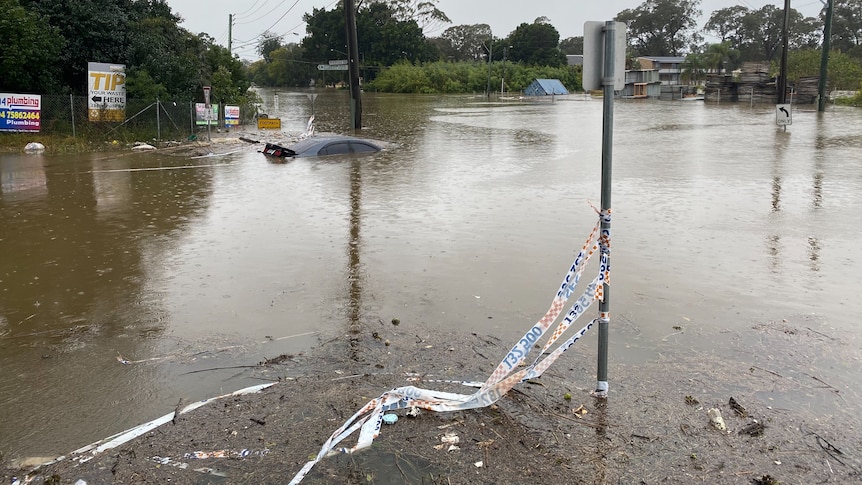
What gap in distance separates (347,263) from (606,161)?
492cm

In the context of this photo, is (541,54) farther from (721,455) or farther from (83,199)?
(721,455)

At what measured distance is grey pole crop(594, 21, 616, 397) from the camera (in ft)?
14.8

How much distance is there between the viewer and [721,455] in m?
4.18

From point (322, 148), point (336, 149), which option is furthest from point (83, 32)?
point (336, 149)

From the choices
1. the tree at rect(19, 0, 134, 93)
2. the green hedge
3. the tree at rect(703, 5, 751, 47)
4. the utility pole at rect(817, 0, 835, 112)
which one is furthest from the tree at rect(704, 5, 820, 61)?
the tree at rect(19, 0, 134, 93)

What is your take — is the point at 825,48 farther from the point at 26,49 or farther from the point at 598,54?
the point at 598,54

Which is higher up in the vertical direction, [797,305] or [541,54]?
[541,54]

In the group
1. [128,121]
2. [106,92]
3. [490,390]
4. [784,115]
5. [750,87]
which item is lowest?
[490,390]

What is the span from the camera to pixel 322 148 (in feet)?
71.3

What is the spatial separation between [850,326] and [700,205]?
6.56 metres

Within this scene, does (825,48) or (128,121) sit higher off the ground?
(825,48)

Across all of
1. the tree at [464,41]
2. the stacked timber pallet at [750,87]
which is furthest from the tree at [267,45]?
the stacked timber pallet at [750,87]

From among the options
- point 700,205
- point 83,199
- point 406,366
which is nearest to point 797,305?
point 406,366

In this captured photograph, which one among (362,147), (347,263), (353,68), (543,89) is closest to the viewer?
(347,263)
